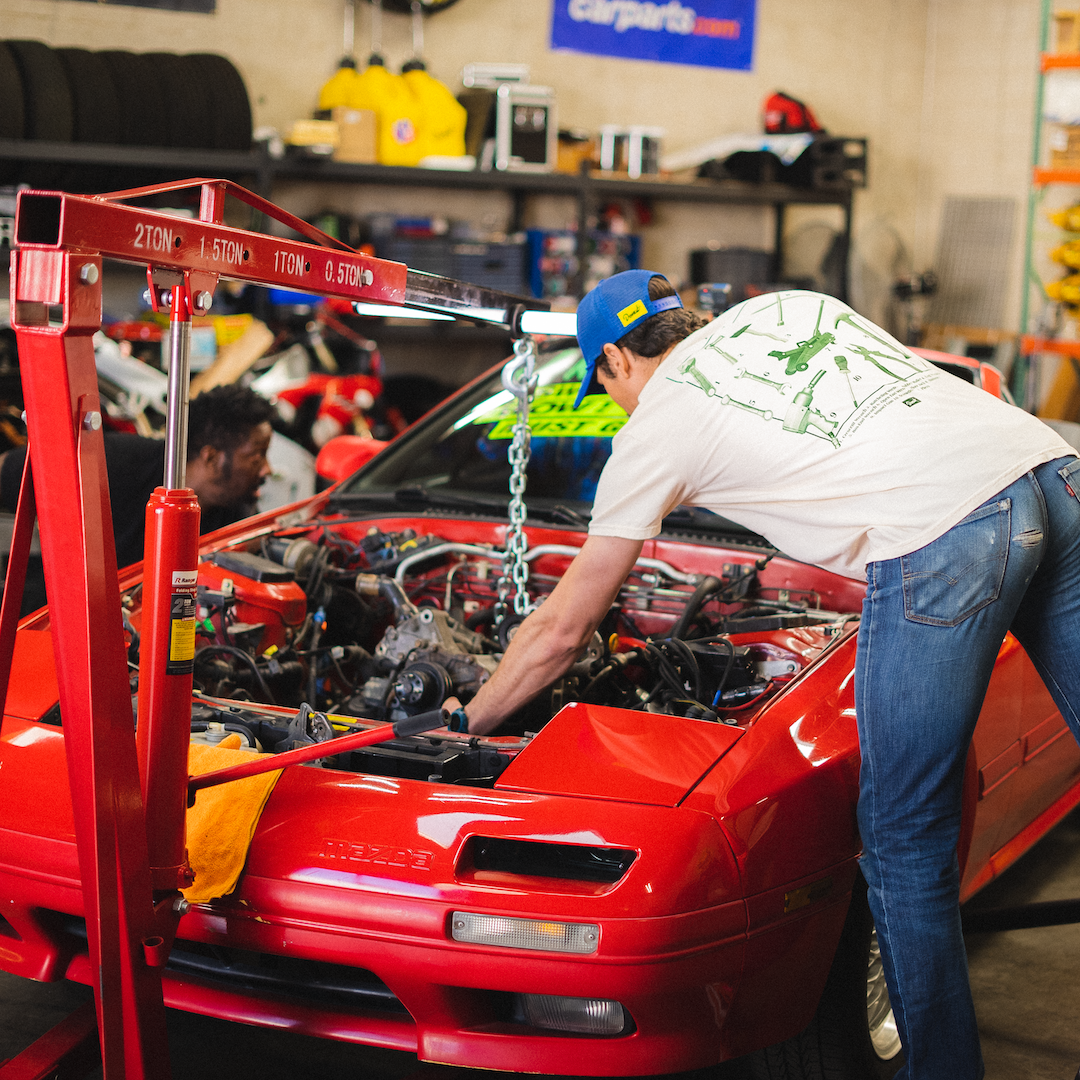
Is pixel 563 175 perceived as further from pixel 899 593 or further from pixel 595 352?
pixel 899 593

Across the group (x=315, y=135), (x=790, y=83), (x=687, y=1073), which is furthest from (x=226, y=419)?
(x=790, y=83)

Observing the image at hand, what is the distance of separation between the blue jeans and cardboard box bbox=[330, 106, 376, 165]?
5395mm

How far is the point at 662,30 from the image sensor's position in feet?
26.0

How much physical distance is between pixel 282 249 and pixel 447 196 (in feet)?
19.6

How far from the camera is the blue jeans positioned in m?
1.73

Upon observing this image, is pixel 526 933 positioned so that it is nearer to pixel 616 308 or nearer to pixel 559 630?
pixel 559 630

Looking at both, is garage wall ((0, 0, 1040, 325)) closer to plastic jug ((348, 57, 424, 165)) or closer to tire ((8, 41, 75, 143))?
plastic jug ((348, 57, 424, 165))

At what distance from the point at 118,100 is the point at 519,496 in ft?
14.3

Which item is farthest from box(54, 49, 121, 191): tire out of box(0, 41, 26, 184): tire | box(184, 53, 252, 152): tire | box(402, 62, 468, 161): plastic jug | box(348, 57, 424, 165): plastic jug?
box(402, 62, 468, 161): plastic jug

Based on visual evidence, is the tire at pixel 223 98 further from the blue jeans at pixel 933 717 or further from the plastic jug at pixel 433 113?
the blue jeans at pixel 933 717

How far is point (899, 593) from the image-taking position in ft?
5.74

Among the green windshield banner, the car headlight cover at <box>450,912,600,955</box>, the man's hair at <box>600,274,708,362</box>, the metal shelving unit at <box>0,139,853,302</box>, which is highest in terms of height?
the metal shelving unit at <box>0,139,853,302</box>

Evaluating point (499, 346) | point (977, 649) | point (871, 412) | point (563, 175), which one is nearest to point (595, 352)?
point (871, 412)

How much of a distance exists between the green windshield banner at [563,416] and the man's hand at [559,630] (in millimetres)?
1069
